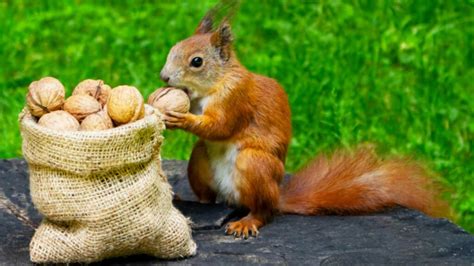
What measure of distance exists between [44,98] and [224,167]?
99 centimetres

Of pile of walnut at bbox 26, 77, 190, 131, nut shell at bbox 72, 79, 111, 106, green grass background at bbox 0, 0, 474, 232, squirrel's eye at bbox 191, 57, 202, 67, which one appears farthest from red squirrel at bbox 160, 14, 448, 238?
green grass background at bbox 0, 0, 474, 232

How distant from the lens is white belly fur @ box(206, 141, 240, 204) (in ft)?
14.7

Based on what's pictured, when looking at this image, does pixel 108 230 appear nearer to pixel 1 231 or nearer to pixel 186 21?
pixel 1 231

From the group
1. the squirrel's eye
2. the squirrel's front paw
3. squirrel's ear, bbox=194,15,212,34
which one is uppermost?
squirrel's ear, bbox=194,15,212,34

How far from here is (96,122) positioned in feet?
12.3

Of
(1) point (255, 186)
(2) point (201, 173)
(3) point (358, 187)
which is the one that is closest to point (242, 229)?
(1) point (255, 186)

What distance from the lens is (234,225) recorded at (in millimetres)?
4367

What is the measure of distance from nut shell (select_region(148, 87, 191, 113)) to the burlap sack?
1.06ft

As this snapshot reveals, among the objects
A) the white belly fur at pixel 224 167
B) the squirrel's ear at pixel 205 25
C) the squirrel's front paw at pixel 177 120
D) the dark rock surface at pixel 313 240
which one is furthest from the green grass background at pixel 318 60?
the squirrel's front paw at pixel 177 120

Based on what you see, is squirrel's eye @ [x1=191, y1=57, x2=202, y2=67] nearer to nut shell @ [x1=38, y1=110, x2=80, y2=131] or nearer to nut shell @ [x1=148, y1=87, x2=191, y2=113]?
nut shell @ [x1=148, y1=87, x2=191, y2=113]

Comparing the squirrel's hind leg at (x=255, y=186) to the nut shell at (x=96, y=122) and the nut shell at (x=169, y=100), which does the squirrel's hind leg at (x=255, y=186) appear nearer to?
the nut shell at (x=169, y=100)

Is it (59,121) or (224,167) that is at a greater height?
(59,121)

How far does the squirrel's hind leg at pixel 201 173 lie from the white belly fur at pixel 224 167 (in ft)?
0.12

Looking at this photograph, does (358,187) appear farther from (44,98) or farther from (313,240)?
(44,98)
